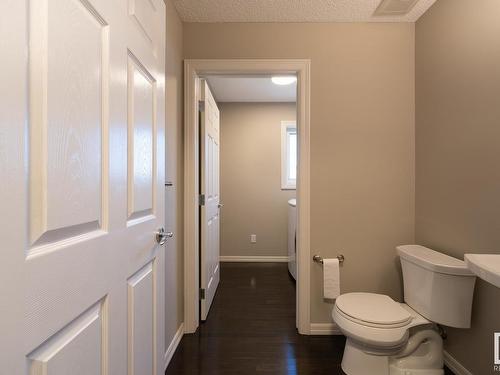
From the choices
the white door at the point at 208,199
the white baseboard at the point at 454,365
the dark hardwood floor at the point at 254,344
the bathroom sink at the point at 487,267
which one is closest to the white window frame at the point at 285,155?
the white door at the point at 208,199

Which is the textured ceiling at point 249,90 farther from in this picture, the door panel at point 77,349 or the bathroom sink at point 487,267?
the door panel at point 77,349

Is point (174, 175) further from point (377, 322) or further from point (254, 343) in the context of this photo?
point (377, 322)

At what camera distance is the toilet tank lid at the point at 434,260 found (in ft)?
4.47

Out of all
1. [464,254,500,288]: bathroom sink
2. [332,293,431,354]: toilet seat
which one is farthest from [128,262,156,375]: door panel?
[464,254,500,288]: bathroom sink

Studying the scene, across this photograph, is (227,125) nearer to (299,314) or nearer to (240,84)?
(240,84)

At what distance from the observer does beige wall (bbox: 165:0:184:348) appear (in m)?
1.67

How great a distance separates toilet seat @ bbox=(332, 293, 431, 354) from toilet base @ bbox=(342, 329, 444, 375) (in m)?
0.08

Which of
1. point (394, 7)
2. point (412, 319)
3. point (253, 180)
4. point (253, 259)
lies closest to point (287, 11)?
point (394, 7)

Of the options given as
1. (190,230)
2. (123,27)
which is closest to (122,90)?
(123,27)

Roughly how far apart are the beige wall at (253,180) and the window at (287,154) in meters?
0.06

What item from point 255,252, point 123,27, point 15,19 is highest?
point 123,27

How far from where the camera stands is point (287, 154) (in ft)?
12.7

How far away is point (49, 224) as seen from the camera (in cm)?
54

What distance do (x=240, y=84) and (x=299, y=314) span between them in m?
2.54
